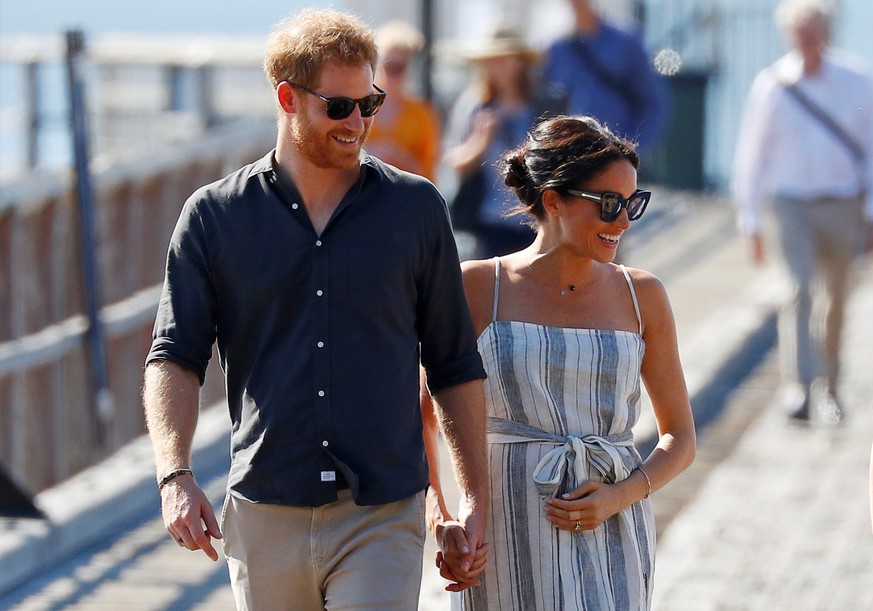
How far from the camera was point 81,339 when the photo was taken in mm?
9305

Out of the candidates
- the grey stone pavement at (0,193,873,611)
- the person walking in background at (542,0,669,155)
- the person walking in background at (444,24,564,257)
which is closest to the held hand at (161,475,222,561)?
the grey stone pavement at (0,193,873,611)

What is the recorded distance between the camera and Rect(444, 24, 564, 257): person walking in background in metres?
7.00

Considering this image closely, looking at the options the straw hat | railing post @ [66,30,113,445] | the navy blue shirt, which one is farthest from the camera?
railing post @ [66,30,113,445]

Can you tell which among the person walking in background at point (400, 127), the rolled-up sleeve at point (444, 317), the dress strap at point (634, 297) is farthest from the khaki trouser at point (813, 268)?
the rolled-up sleeve at point (444, 317)

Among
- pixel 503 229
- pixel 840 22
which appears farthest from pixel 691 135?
pixel 503 229

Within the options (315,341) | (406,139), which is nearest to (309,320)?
(315,341)

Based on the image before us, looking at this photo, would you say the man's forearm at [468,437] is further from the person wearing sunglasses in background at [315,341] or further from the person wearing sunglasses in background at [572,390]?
the person wearing sunglasses in background at [572,390]

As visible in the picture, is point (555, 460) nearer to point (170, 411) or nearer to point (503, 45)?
point (170, 411)

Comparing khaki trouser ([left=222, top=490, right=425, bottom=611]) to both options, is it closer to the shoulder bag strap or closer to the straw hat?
the straw hat

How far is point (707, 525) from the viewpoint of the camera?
6602 mm

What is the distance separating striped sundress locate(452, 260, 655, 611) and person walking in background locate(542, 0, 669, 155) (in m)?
4.15

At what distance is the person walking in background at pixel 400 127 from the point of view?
25.3ft

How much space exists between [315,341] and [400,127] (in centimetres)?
461

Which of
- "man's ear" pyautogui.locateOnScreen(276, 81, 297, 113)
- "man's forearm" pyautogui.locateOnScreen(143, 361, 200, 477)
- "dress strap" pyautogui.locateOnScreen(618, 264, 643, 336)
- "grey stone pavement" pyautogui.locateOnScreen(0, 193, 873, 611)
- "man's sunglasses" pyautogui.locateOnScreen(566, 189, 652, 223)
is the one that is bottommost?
"grey stone pavement" pyautogui.locateOnScreen(0, 193, 873, 611)
